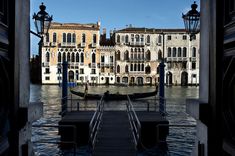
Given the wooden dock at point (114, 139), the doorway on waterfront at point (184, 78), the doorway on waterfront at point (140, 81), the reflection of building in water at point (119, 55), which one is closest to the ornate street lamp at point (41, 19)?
the wooden dock at point (114, 139)

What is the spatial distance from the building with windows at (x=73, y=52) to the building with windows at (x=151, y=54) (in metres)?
4.43

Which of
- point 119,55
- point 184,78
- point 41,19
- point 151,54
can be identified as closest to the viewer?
point 41,19

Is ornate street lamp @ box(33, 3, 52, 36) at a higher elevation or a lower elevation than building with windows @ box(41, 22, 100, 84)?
lower

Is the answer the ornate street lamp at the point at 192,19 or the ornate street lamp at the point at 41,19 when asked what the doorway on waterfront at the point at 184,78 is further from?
the ornate street lamp at the point at 41,19

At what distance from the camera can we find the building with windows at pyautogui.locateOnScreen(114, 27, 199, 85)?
50.5m

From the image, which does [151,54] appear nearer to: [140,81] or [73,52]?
[140,81]

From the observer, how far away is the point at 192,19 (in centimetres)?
517

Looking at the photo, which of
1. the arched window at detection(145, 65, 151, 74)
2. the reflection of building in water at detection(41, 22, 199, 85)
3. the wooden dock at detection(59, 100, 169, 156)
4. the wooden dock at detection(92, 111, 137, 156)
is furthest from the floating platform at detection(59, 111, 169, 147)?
the arched window at detection(145, 65, 151, 74)

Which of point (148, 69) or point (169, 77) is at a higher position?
point (148, 69)

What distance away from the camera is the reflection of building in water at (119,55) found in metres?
48.5

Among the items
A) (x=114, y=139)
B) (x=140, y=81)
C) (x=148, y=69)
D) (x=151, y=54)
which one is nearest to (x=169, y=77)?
(x=148, y=69)

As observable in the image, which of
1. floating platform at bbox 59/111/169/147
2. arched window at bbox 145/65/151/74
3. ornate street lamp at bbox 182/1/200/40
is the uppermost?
arched window at bbox 145/65/151/74

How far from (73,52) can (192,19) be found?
1781 inches

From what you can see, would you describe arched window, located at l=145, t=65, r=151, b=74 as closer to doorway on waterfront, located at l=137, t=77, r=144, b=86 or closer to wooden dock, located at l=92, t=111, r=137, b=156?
doorway on waterfront, located at l=137, t=77, r=144, b=86
